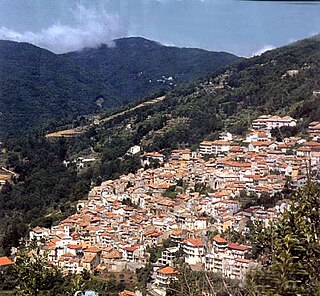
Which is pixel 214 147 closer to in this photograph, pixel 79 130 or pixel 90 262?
pixel 90 262

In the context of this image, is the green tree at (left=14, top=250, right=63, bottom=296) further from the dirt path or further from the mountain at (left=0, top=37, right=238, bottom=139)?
the mountain at (left=0, top=37, right=238, bottom=139)

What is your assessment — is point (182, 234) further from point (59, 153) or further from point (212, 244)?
point (59, 153)

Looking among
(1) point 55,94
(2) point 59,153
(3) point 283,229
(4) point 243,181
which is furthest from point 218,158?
(1) point 55,94

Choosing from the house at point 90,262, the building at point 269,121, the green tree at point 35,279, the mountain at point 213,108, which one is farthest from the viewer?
the mountain at point 213,108

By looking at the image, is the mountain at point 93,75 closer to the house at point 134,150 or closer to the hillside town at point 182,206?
the house at point 134,150

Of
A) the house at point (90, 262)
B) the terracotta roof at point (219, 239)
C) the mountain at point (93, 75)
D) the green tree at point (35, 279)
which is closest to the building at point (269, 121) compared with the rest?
the terracotta roof at point (219, 239)

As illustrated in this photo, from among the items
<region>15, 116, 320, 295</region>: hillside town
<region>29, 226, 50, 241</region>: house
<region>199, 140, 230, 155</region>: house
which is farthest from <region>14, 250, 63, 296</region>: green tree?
<region>199, 140, 230, 155</region>: house

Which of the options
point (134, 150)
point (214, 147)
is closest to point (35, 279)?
point (214, 147)
